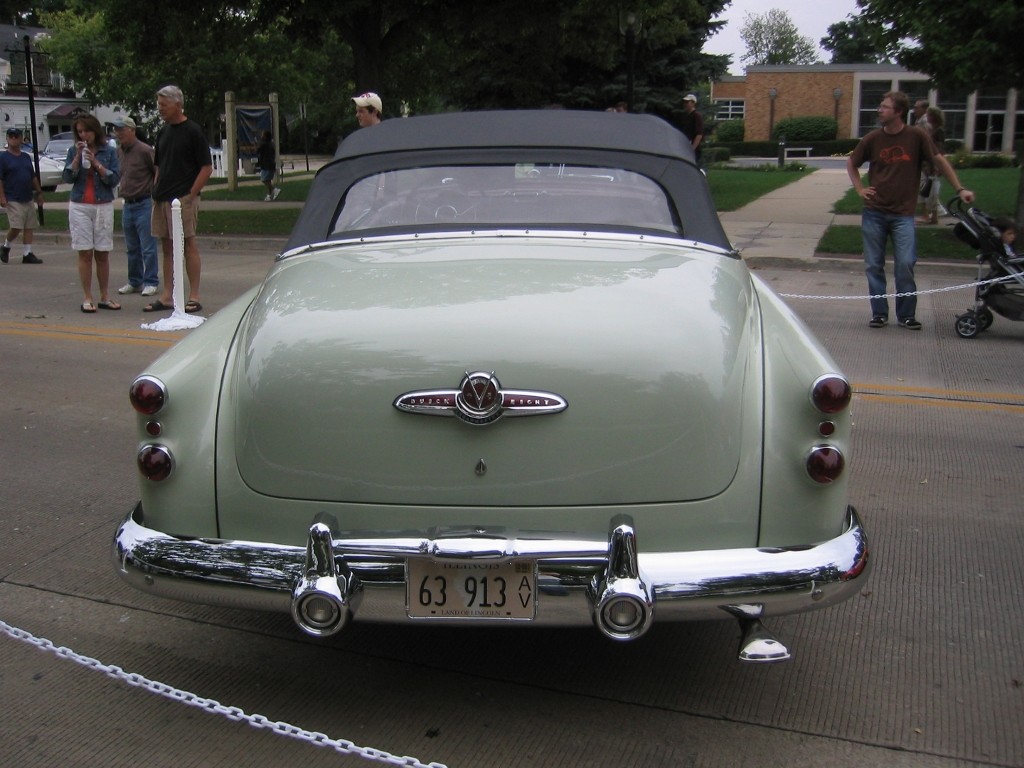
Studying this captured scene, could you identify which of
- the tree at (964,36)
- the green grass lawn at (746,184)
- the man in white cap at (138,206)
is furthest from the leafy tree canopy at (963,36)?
the man in white cap at (138,206)

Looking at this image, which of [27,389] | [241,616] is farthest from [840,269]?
[241,616]

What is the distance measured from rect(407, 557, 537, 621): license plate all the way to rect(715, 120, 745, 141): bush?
64094 mm

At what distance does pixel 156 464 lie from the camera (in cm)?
332

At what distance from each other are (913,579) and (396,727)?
222 centimetres

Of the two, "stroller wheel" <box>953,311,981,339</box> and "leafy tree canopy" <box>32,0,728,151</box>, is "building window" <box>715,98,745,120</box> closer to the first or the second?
"leafy tree canopy" <box>32,0,728,151</box>

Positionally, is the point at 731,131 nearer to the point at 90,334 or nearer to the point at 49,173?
the point at 49,173

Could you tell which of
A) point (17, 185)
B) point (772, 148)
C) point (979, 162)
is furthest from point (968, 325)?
point (772, 148)

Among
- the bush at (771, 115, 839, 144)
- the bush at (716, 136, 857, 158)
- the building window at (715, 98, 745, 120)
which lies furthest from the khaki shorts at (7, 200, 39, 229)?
the building window at (715, 98, 745, 120)

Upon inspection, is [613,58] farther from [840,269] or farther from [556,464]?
[556,464]

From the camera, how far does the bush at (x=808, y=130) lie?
63.1 metres

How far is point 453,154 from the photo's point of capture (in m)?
4.46

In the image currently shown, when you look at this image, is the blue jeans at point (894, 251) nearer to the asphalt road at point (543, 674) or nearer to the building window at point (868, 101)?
the asphalt road at point (543, 674)

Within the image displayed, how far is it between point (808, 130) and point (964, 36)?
171 ft

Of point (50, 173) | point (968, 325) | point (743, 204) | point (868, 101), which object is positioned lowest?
point (968, 325)
